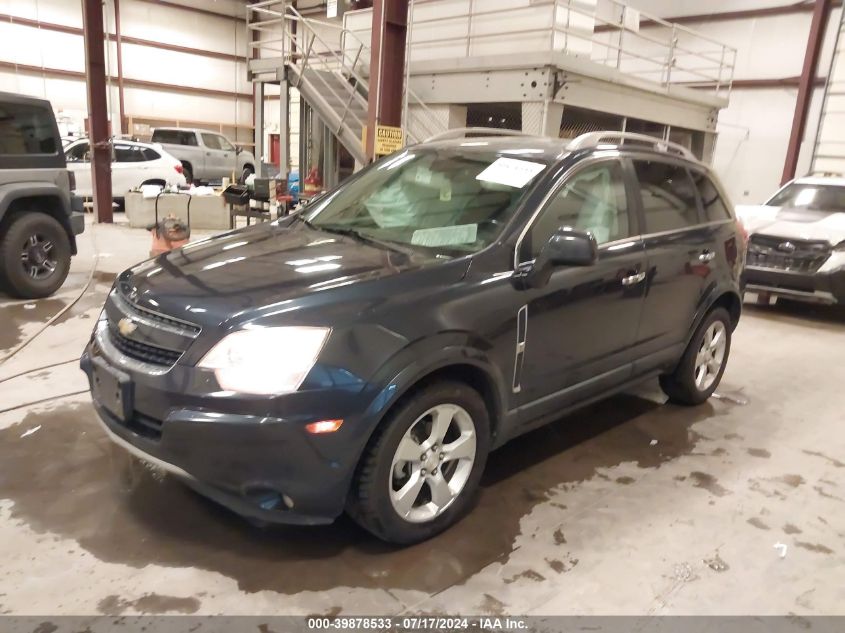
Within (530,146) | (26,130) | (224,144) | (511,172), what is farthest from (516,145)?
(224,144)

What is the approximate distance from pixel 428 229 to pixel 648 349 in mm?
1487

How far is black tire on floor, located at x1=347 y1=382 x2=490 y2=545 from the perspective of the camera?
228cm

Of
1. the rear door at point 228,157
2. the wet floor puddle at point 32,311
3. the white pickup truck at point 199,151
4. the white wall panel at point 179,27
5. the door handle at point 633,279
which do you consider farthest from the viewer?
the white wall panel at point 179,27

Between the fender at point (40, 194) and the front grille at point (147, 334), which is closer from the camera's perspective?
the front grille at point (147, 334)

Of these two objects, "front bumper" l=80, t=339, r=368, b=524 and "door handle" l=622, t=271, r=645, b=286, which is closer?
"front bumper" l=80, t=339, r=368, b=524

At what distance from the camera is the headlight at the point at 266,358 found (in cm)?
209

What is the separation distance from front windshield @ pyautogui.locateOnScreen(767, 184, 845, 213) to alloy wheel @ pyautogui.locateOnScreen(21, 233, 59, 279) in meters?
8.32

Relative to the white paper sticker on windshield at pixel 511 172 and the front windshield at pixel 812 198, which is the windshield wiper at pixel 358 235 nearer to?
the white paper sticker on windshield at pixel 511 172

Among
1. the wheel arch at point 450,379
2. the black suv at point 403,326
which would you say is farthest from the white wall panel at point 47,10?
the wheel arch at point 450,379

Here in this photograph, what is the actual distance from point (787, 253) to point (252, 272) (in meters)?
6.50

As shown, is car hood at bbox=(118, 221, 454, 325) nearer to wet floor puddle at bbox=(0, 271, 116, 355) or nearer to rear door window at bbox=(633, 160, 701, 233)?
rear door window at bbox=(633, 160, 701, 233)

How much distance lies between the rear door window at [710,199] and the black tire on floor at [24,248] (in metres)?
5.63

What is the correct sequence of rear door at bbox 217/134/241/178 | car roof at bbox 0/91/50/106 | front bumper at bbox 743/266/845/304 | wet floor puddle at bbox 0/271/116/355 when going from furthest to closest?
rear door at bbox 217/134/241/178 → front bumper at bbox 743/266/845/304 → car roof at bbox 0/91/50/106 → wet floor puddle at bbox 0/271/116/355

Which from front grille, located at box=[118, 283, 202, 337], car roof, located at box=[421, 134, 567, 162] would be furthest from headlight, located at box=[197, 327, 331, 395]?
car roof, located at box=[421, 134, 567, 162]
